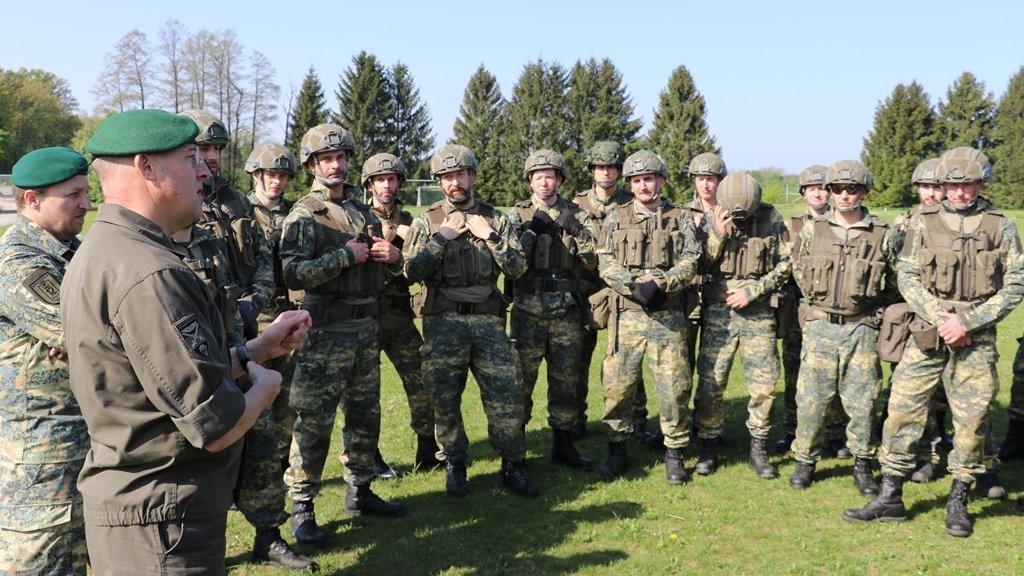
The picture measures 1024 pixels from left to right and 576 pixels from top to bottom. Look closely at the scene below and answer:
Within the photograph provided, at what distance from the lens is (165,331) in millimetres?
2111

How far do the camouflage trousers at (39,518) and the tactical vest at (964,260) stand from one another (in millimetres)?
5723

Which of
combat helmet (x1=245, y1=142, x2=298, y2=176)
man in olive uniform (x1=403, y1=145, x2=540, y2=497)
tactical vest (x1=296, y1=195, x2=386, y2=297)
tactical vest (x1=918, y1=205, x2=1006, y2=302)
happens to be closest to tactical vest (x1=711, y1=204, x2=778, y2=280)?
tactical vest (x1=918, y1=205, x2=1006, y2=302)

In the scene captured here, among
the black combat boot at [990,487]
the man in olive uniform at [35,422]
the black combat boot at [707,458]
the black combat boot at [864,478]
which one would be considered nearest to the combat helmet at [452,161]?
the man in olive uniform at [35,422]

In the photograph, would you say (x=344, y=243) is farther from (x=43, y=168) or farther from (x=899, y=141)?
(x=899, y=141)

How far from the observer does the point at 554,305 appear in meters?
6.70

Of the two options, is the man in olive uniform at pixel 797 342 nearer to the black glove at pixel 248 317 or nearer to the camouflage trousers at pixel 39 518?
the black glove at pixel 248 317

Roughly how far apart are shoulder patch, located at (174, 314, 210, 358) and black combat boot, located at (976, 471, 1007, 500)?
6.13 meters

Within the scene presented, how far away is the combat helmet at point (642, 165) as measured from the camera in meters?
6.65

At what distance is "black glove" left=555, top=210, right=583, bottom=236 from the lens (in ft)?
21.9

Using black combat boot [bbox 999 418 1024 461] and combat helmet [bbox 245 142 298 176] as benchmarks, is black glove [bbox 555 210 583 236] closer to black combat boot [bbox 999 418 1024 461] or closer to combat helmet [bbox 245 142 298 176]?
combat helmet [bbox 245 142 298 176]

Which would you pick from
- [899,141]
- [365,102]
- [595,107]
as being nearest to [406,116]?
[365,102]

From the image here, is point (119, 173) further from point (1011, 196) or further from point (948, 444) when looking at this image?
point (1011, 196)

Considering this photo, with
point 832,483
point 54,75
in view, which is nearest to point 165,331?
point 832,483

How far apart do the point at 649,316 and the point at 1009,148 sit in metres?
52.2
